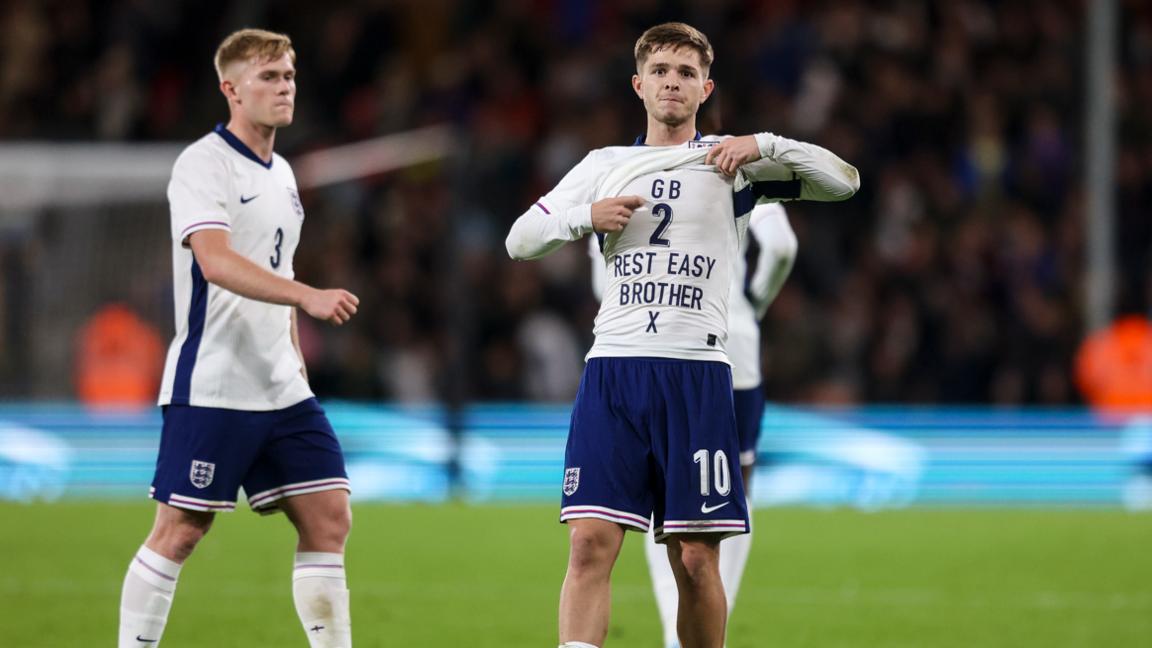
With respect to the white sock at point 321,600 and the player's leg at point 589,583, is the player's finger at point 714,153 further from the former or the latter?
the white sock at point 321,600

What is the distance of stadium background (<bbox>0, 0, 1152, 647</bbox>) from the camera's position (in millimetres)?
11906

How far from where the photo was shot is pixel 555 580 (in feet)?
27.7

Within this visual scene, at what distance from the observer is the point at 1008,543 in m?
9.88

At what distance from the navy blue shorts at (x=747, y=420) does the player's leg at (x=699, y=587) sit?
4.58 ft

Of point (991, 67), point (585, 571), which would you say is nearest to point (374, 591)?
point (585, 571)

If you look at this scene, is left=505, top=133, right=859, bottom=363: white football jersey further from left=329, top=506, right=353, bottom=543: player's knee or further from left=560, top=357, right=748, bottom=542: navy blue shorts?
left=329, top=506, right=353, bottom=543: player's knee

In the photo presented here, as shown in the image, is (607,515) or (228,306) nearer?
(607,515)

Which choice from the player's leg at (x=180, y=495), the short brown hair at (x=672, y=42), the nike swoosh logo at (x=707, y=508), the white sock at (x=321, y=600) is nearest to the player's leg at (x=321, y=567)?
the white sock at (x=321, y=600)

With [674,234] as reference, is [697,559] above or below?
below

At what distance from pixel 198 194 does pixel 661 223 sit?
5.13 ft

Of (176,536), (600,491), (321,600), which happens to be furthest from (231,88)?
(600,491)

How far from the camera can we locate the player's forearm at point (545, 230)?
4.38m

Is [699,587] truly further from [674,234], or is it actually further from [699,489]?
[674,234]

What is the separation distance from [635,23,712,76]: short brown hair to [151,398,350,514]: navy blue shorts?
1.71 m
